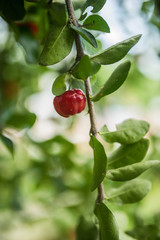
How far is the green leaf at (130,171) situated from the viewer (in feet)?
1.82

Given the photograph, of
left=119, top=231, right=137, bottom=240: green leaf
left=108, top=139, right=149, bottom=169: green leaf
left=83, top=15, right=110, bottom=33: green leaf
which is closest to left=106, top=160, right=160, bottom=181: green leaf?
left=108, top=139, right=149, bottom=169: green leaf

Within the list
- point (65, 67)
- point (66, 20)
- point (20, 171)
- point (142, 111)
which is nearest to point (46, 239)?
point (20, 171)

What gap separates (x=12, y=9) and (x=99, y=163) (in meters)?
0.29

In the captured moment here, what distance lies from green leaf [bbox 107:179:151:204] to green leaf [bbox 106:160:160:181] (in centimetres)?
4

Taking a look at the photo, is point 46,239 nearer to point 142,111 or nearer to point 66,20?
point 142,111

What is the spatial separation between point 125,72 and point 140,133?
0.46ft

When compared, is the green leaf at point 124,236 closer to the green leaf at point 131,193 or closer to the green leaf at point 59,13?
the green leaf at point 131,193

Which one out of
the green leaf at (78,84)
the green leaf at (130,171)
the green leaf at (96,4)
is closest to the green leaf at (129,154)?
the green leaf at (130,171)

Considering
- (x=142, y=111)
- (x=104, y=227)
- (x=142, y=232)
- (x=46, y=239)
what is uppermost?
(x=104, y=227)

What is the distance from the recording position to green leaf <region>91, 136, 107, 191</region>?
0.51 m

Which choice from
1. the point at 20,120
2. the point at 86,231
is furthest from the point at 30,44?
the point at 86,231

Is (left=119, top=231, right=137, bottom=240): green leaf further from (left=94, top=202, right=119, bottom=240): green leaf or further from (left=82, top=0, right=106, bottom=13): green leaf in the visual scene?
(left=82, top=0, right=106, bottom=13): green leaf

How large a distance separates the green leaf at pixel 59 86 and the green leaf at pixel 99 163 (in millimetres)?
114

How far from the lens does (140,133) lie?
583 mm
